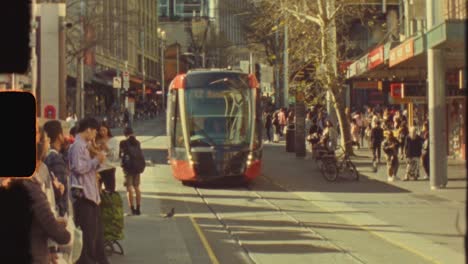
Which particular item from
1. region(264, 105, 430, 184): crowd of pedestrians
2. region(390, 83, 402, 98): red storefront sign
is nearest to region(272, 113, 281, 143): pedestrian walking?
region(264, 105, 430, 184): crowd of pedestrians

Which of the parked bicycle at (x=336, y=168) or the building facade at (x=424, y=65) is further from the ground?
the building facade at (x=424, y=65)

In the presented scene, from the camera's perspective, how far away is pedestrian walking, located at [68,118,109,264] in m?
9.15

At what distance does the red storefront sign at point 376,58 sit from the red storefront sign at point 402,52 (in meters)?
1.35

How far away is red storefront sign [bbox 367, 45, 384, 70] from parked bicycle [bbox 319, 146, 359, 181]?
4.35 m

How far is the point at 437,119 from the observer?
901 inches

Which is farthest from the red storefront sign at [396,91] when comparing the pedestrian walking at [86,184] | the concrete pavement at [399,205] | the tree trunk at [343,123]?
the pedestrian walking at [86,184]

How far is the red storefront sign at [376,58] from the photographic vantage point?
2900 cm

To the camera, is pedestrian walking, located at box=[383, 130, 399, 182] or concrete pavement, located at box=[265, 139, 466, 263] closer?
concrete pavement, located at box=[265, 139, 466, 263]

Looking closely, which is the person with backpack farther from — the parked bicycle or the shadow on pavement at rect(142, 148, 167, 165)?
the shadow on pavement at rect(142, 148, 167, 165)

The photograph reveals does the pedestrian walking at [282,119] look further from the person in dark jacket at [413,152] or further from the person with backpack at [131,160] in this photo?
the person with backpack at [131,160]

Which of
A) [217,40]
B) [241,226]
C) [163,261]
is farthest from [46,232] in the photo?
[217,40]

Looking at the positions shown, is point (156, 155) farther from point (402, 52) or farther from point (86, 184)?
point (86, 184)

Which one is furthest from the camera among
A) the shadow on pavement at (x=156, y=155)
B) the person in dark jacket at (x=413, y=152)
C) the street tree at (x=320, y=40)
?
the shadow on pavement at (x=156, y=155)

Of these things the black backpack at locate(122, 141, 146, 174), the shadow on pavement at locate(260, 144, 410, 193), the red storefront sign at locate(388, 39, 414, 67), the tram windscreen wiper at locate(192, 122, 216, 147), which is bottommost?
the shadow on pavement at locate(260, 144, 410, 193)
